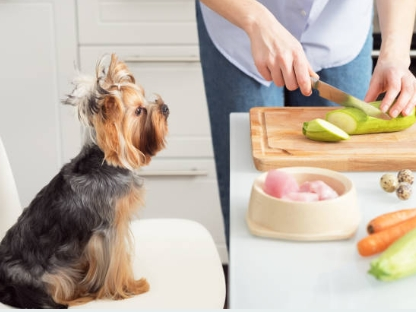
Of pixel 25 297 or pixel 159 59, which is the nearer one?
pixel 25 297

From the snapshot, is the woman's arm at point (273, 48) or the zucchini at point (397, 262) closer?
the zucchini at point (397, 262)

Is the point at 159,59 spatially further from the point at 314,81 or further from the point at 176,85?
the point at 314,81

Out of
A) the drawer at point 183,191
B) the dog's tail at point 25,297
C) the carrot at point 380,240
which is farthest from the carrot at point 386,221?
the drawer at point 183,191

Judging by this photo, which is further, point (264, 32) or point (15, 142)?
point (15, 142)

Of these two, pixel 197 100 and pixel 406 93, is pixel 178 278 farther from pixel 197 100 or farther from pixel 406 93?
pixel 197 100

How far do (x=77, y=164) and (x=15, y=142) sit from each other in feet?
4.02

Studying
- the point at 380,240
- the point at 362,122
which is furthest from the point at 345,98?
the point at 380,240

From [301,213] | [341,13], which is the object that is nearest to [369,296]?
[301,213]

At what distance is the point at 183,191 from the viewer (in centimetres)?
270

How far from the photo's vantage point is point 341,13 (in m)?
1.79

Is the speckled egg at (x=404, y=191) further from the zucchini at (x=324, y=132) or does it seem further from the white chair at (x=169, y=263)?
the white chair at (x=169, y=263)

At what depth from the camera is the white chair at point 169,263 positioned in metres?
1.45

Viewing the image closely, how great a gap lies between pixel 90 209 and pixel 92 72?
1.12 m

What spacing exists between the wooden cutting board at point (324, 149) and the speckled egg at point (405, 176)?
8 cm
